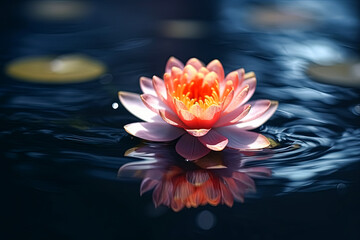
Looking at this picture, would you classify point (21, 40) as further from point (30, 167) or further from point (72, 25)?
point (30, 167)

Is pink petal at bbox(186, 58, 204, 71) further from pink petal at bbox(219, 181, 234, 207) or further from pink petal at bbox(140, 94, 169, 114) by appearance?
pink petal at bbox(219, 181, 234, 207)

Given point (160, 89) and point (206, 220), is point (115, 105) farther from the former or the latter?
point (206, 220)

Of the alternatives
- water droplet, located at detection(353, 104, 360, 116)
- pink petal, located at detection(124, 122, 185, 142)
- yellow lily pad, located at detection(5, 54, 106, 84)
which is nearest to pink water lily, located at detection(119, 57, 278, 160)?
pink petal, located at detection(124, 122, 185, 142)

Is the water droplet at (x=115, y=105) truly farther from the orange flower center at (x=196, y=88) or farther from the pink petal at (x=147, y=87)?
the orange flower center at (x=196, y=88)

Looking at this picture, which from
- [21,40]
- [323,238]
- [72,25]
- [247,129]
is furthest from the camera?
[72,25]

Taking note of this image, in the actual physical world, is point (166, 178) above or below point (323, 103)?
below

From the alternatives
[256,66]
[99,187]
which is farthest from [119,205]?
[256,66]

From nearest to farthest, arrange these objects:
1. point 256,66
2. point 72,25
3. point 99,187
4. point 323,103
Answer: point 99,187 → point 323,103 → point 256,66 → point 72,25
